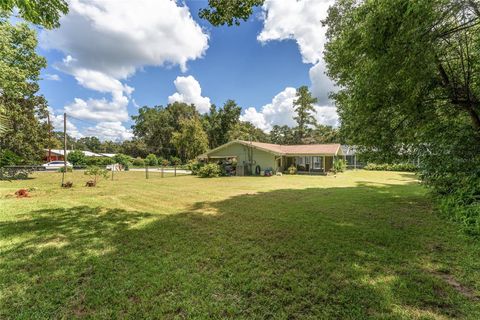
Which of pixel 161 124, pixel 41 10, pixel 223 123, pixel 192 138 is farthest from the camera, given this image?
pixel 161 124

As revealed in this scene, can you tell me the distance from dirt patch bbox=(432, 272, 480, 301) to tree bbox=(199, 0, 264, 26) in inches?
243

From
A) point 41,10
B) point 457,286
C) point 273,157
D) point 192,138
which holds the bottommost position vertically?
point 457,286

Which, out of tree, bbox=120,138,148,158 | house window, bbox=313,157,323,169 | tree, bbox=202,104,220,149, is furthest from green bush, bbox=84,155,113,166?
house window, bbox=313,157,323,169

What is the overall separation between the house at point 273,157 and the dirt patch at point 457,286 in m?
17.8

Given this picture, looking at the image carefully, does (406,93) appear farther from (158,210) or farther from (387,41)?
(158,210)

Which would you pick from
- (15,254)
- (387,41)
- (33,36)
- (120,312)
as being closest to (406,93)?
(387,41)

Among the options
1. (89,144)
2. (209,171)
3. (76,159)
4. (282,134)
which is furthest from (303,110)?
(89,144)

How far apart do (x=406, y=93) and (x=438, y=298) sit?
454cm

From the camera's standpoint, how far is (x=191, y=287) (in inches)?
120

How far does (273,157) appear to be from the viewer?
21562mm

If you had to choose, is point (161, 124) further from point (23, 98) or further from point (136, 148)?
point (23, 98)

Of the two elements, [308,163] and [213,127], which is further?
[213,127]

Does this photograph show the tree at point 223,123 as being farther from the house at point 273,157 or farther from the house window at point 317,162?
the house window at point 317,162

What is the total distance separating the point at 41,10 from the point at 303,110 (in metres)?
40.3
